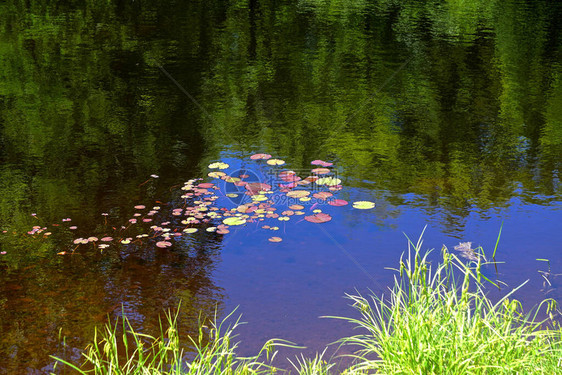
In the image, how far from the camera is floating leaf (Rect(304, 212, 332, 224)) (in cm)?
480

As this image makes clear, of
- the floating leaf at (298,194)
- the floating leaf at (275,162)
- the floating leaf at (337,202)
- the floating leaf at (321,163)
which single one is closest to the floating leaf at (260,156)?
the floating leaf at (275,162)

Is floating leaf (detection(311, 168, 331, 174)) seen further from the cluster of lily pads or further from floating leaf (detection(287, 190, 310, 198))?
floating leaf (detection(287, 190, 310, 198))

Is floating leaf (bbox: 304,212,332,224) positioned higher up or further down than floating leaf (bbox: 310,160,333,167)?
further down

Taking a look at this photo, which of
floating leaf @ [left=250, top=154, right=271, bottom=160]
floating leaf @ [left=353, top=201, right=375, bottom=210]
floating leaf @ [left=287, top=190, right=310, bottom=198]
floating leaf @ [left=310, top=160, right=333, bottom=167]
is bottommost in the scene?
floating leaf @ [left=353, top=201, right=375, bottom=210]

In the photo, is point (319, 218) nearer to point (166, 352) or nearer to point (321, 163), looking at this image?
point (321, 163)

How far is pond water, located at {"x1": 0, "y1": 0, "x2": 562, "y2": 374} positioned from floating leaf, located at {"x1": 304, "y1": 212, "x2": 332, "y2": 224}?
2.9 inches

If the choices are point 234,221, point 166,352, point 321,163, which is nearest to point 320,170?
point 321,163

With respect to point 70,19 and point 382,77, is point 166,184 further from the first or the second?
point 70,19

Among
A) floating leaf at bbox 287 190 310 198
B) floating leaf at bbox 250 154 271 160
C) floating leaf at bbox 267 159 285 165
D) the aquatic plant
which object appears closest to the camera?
the aquatic plant

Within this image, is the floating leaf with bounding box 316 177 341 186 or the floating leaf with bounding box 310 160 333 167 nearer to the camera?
the floating leaf with bounding box 316 177 341 186

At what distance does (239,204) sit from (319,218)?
0.71 metres

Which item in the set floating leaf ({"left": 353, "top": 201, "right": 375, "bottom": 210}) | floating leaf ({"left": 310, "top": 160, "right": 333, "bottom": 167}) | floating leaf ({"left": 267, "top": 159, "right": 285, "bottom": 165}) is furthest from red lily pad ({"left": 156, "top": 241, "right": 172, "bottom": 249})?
floating leaf ({"left": 310, "top": 160, "right": 333, "bottom": 167})

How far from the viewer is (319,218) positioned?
4.84 metres

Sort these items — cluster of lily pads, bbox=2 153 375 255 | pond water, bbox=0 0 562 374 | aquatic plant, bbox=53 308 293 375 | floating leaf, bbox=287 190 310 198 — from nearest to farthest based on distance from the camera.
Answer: aquatic plant, bbox=53 308 293 375, pond water, bbox=0 0 562 374, cluster of lily pads, bbox=2 153 375 255, floating leaf, bbox=287 190 310 198
